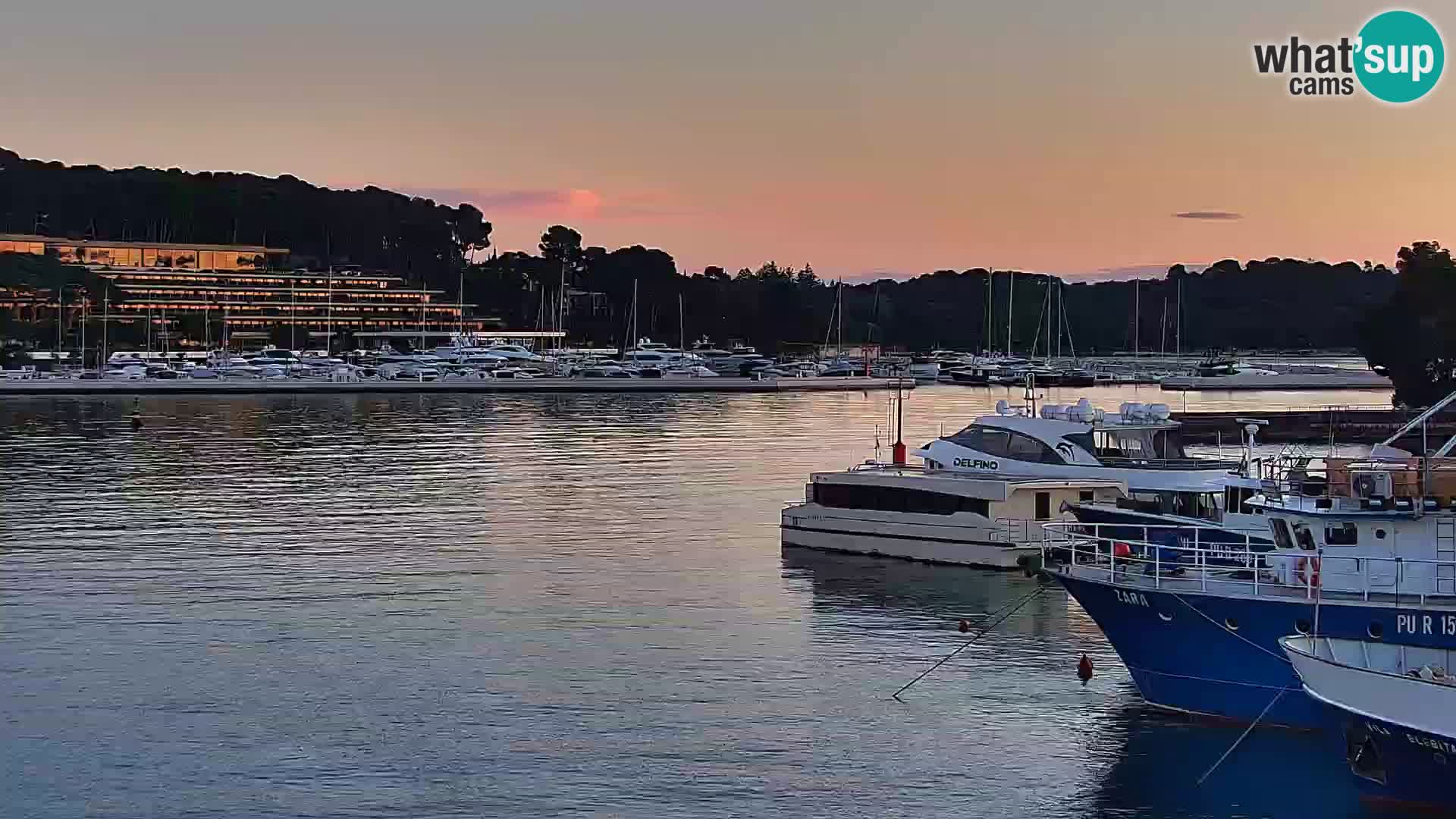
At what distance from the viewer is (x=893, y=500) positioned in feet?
154

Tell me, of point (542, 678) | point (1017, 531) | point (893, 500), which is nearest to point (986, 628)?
point (1017, 531)

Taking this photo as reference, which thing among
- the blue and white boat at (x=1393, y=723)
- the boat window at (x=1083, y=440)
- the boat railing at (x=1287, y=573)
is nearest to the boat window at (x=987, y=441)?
the boat window at (x=1083, y=440)

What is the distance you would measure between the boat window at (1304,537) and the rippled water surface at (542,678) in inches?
114

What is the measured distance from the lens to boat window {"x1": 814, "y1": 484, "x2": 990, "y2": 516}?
45.8m

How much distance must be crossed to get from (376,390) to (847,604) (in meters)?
123

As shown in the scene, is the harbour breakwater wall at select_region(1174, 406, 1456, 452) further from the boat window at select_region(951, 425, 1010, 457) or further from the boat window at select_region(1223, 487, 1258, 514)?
the boat window at select_region(1223, 487, 1258, 514)

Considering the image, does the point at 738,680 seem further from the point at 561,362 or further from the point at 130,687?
the point at 561,362

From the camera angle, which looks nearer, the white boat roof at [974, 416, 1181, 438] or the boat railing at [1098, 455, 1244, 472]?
the boat railing at [1098, 455, 1244, 472]

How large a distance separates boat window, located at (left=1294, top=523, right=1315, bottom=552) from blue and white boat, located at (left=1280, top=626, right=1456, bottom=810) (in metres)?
3.00

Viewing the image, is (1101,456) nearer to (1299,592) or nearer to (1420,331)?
(1299,592)

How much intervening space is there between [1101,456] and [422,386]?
117499 millimetres

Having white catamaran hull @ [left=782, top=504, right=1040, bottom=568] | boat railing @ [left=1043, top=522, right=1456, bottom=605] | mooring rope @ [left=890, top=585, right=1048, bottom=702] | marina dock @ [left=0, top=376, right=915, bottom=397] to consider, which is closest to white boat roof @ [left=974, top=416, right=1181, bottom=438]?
white catamaran hull @ [left=782, top=504, right=1040, bottom=568]

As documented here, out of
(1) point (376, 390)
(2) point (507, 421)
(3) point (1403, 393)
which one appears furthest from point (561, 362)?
(3) point (1403, 393)

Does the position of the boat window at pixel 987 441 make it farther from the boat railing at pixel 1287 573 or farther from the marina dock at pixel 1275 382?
the marina dock at pixel 1275 382
